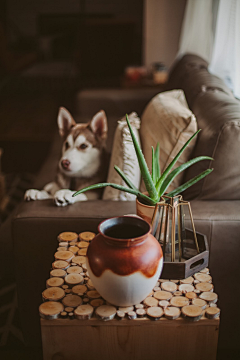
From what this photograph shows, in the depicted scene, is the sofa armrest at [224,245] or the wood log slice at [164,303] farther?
the sofa armrest at [224,245]

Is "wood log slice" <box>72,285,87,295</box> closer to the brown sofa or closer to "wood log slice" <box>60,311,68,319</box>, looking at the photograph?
"wood log slice" <box>60,311,68,319</box>

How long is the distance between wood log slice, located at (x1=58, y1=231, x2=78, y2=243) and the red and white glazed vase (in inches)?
11.9

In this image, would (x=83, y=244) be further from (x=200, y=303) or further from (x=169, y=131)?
(x=169, y=131)

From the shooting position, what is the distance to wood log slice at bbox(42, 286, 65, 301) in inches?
34.7

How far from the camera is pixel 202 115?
142 cm

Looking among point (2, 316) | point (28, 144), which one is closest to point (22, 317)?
point (2, 316)

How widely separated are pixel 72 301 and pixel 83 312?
0.05m

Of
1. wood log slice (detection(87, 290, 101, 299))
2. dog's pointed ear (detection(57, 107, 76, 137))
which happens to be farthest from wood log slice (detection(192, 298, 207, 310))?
dog's pointed ear (detection(57, 107, 76, 137))

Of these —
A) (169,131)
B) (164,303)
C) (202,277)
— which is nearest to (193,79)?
(169,131)

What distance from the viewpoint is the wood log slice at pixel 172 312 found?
0.83 meters

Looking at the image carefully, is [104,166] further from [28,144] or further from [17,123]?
[17,123]

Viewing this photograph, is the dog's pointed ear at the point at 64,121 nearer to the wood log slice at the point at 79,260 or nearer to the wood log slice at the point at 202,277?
the wood log slice at the point at 79,260

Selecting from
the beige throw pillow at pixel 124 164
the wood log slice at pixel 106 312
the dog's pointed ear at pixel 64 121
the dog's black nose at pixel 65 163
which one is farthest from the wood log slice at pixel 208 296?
the dog's pointed ear at pixel 64 121

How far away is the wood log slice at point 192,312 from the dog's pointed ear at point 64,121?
90 cm
